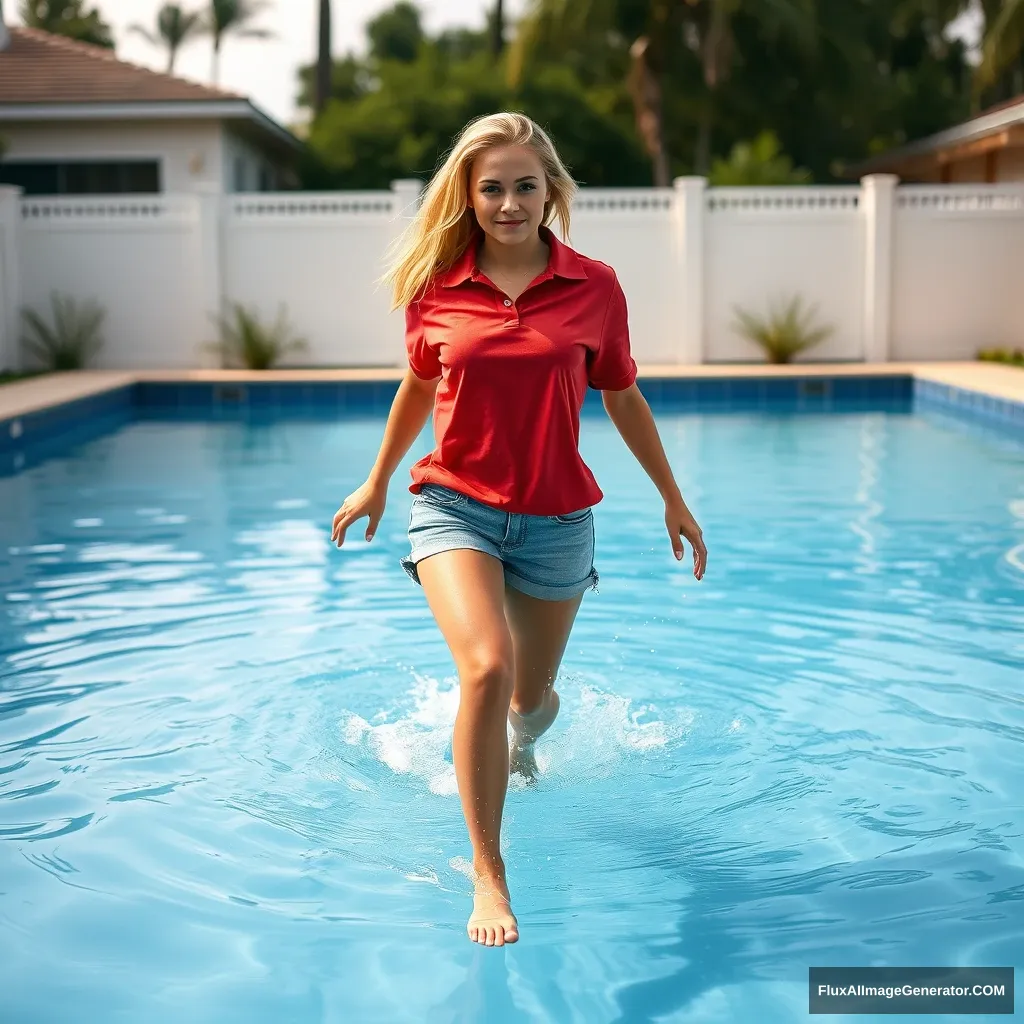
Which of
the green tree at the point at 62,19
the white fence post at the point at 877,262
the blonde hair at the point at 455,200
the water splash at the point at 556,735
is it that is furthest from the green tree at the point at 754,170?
the green tree at the point at 62,19

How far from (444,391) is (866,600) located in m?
3.26

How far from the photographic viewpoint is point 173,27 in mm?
45031

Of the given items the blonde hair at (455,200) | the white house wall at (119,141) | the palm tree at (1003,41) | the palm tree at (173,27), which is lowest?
the blonde hair at (455,200)

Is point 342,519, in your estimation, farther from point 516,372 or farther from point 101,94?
point 101,94

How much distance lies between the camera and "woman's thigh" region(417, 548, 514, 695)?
2887 millimetres

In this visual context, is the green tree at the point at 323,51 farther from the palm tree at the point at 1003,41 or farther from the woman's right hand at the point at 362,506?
the woman's right hand at the point at 362,506

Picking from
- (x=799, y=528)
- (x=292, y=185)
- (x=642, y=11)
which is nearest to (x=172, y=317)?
(x=292, y=185)

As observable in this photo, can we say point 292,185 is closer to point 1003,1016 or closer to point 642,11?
point 642,11

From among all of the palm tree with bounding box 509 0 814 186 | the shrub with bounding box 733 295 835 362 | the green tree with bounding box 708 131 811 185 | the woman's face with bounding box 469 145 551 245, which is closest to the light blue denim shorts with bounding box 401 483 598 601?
the woman's face with bounding box 469 145 551 245

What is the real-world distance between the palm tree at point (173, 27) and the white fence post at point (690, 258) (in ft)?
109

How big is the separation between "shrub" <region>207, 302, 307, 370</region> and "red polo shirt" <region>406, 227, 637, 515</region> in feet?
42.0

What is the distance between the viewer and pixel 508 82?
2431 centimetres

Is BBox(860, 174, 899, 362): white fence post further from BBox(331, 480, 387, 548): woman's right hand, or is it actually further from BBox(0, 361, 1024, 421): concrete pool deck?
BBox(331, 480, 387, 548): woman's right hand

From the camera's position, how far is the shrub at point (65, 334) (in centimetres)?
1567
